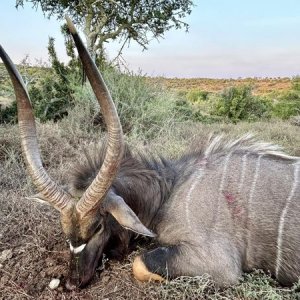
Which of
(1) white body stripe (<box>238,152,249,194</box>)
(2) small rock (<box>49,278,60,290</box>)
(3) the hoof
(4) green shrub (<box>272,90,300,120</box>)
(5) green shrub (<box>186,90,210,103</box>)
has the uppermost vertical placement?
(1) white body stripe (<box>238,152,249,194</box>)

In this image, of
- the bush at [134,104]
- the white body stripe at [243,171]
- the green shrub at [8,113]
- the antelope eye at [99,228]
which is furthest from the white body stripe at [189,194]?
the green shrub at [8,113]

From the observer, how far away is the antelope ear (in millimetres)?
2778

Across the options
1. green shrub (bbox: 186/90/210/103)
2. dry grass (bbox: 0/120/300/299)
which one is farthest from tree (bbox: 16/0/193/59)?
dry grass (bbox: 0/120/300/299)

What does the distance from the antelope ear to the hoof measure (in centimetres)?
23

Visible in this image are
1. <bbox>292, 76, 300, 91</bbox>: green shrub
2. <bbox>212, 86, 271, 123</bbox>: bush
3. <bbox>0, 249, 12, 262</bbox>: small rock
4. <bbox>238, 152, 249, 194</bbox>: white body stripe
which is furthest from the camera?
<bbox>292, 76, 300, 91</bbox>: green shrub

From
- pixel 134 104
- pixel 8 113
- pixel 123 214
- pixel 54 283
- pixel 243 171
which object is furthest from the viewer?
pixel 8 113

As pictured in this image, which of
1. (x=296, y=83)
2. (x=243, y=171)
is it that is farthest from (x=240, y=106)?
(x=243, y=171)

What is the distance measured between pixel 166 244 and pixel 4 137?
388 centimetres

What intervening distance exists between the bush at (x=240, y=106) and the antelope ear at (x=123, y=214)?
10657mm

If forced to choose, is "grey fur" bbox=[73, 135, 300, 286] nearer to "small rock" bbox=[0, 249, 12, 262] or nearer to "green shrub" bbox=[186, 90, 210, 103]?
"small rock" bbox=[0, 249, 12, 262]

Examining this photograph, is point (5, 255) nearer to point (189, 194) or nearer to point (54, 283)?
point (54, 283)

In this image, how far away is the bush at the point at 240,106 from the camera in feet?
44.3

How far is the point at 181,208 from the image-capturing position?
3131 millimetres

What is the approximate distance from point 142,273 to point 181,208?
0.54m
